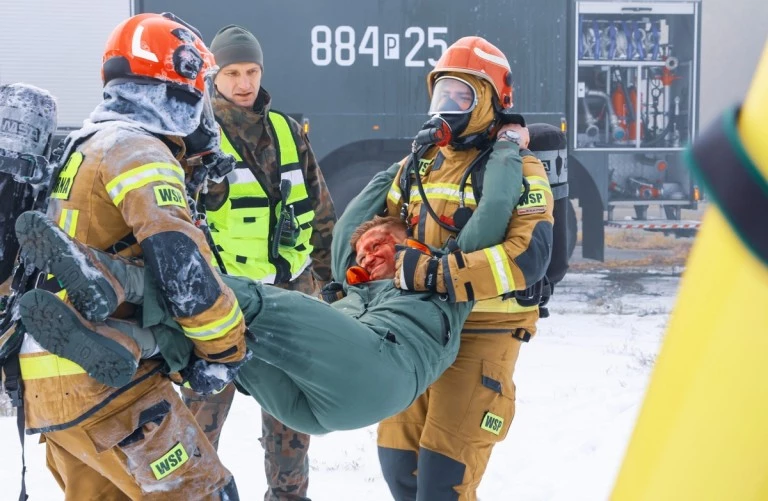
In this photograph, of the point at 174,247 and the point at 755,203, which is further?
the point at 174,247

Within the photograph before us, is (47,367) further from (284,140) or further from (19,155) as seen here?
(284,140)

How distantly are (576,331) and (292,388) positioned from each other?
5049 millimetres

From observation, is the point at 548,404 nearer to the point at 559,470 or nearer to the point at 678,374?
the point at 559,470

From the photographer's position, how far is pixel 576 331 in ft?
24.4

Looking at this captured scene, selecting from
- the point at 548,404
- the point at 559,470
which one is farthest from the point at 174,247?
the point at 548,404

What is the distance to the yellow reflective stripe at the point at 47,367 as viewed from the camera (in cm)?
234

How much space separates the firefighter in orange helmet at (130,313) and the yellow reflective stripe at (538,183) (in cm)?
121

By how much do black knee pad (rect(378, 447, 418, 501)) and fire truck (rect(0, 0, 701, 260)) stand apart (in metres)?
6.30

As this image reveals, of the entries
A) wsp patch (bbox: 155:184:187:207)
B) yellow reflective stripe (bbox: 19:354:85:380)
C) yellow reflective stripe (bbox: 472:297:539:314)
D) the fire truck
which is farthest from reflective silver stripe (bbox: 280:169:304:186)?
the fire truck

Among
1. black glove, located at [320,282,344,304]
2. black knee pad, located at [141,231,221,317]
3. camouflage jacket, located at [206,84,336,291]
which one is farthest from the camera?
camouflage jacket, located at [206,84,336,291]

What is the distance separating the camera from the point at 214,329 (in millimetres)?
2320

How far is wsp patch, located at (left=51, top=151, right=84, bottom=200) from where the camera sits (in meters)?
2.39

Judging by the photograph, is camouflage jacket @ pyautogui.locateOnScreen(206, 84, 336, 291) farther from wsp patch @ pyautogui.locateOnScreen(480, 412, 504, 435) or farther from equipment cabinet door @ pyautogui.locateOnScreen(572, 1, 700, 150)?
equipment cabinet door @ pyautogui.locateOnScreen(572, 1, 700, 150)

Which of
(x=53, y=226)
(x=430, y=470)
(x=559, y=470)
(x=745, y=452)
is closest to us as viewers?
(x=745, y=452)
